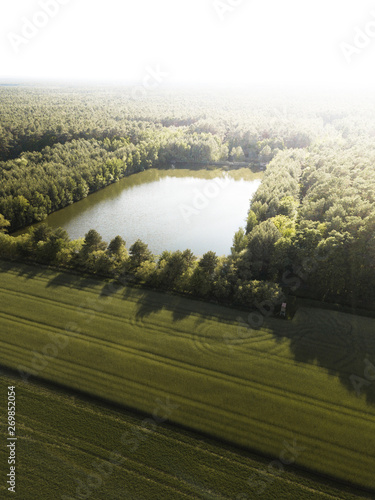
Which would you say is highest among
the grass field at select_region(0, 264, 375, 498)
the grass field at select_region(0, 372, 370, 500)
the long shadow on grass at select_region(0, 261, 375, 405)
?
the long shadow on grass at select_region(0, 261, 375, 405)

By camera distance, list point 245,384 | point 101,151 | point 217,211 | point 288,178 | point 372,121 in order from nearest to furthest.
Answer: point 245,384 → point 288,178 → point 217,211 → point 101,151 → point 372,121

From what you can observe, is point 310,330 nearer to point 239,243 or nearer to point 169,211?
point 239,243

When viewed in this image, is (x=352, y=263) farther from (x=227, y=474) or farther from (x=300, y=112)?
(x=300, y=112)

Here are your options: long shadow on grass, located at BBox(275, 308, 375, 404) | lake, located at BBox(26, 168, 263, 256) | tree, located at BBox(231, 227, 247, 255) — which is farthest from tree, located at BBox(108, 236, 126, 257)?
long shadow on grass, located at BBox(275, 308, 375, 404)

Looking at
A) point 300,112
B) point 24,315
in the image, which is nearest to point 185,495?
point 24,315

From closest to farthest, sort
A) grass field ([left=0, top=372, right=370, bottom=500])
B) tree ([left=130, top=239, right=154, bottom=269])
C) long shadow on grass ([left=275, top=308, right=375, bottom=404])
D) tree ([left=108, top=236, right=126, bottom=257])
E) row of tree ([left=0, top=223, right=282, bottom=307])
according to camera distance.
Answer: grass field ([left=0, top=372, right=370, bottom=500]), long shadow on grass ([left=275, top=308, right=375, bottom=404]), row of tree ([left=0, top=223, right=282, bottom=307]), tree ([left=130, top=239, right=154, bottom=269]), tree ([left=108, top=236, right=126, bottom=257])

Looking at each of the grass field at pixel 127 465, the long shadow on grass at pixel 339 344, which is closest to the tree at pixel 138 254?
the grass field at pixel 127 465

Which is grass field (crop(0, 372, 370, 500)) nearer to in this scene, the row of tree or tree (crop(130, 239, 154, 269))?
the row of tree
